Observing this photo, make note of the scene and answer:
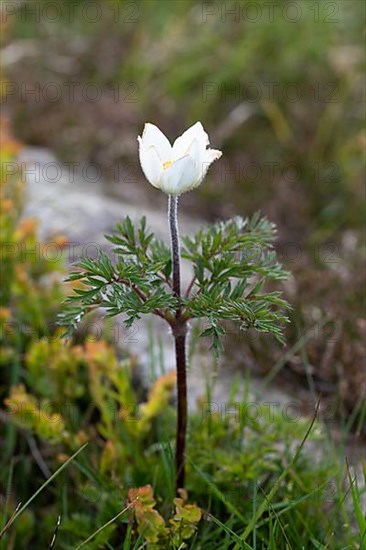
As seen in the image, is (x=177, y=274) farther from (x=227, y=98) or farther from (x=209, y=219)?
(x=227, y=98)

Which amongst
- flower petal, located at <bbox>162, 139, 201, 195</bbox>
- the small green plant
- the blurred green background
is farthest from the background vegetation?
flower petal, located at <bbox>162, 139, 201, 195</bbox>

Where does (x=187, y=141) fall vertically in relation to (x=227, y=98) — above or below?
below

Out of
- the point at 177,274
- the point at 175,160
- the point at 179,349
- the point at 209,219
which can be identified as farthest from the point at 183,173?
the point at 209,219

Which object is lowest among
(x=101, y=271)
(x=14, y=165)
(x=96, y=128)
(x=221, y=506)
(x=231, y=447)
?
(x=221, y=506)

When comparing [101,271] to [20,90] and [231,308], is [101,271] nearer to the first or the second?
[231,308]

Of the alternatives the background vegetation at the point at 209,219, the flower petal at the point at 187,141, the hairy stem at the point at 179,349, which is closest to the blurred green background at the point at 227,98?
the background vegetation at the point at 209,219

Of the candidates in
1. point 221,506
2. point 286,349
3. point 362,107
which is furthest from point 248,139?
point 221,506
